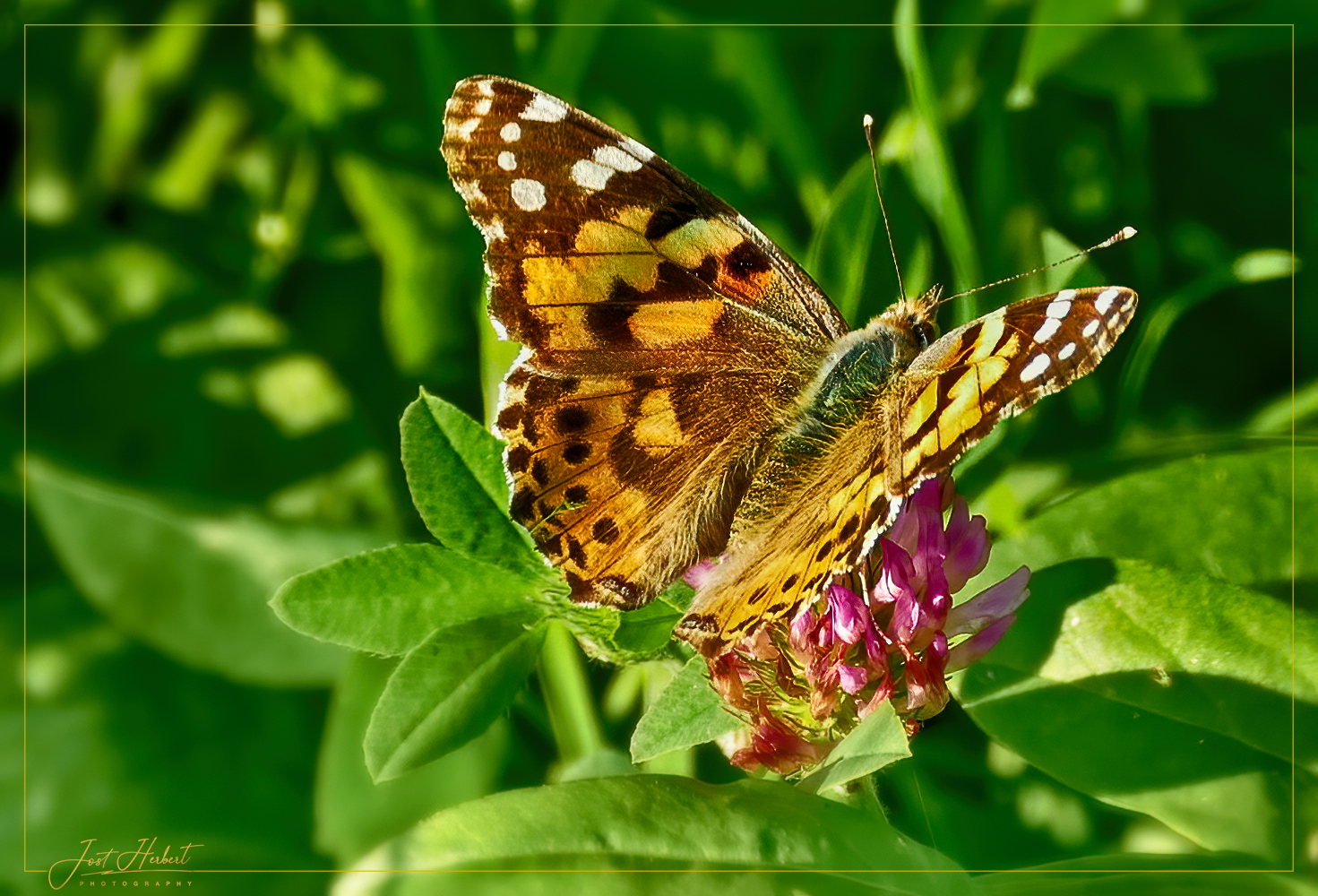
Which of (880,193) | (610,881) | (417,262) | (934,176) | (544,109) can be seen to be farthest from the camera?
(417,262)

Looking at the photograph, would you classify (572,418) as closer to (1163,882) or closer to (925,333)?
(925,333)

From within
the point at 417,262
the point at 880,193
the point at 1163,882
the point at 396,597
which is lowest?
the point at 1163,882

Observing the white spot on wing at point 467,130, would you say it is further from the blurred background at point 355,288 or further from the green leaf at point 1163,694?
the green leaf at point 1163,694

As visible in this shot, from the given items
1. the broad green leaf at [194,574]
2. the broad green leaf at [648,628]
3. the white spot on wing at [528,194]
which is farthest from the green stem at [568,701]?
the white spot on wing at [528,194]

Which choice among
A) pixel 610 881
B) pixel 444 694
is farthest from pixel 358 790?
pixel 610 881

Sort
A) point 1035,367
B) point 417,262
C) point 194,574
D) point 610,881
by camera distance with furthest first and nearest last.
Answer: point 417,262, point 194,574, point 610,881, point 1035,367

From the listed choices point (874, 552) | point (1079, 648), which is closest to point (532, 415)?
point (874, 552)

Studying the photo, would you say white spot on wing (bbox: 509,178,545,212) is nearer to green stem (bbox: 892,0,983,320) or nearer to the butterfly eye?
the butterfly eye
